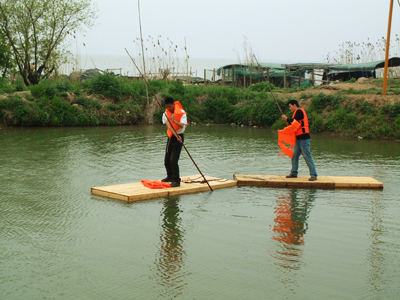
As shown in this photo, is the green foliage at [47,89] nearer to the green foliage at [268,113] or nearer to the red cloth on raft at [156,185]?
the green foliage at [268,113]

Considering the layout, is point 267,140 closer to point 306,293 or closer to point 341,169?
point 341,169

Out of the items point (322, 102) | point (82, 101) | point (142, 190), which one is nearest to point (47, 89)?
point (82, 101)

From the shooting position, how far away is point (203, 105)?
86.4 ft

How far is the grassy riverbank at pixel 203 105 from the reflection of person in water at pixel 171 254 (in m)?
14.4

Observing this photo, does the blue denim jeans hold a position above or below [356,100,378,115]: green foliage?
below

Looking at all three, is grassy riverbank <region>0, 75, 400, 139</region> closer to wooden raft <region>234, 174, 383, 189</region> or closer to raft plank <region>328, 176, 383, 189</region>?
raft plank <region>328, 176, 383, 189</region>

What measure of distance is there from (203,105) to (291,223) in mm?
20462

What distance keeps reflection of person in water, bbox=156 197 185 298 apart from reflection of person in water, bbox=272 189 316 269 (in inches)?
45.2

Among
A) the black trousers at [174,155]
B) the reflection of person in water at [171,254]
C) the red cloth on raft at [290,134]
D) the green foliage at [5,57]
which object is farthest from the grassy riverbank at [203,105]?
the reflection of person in water at [171,254]

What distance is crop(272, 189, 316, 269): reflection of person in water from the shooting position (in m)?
5.00

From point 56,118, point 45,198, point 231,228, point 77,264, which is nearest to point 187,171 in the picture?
point 45,198

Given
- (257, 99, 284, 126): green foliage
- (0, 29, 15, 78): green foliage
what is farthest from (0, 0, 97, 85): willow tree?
(257, 99, 284, 126): green foliage

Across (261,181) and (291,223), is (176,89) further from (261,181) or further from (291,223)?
A: (291,223)

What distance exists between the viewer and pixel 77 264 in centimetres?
462
